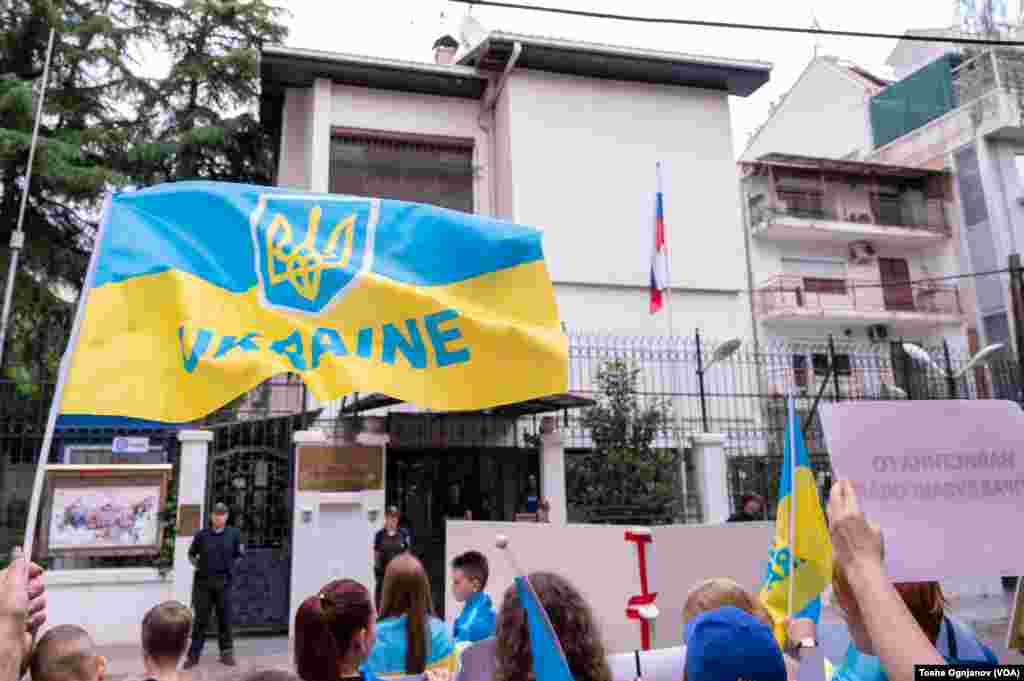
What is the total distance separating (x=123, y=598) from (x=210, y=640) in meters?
1.38

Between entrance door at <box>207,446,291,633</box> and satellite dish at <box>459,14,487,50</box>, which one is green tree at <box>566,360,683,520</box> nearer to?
entrance door at <box>207,446,291,633</box>

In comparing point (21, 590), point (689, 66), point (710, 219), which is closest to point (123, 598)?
point (21, 590)

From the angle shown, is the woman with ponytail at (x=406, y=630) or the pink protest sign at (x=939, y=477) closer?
the pink protest sign at (x=939, y=477)

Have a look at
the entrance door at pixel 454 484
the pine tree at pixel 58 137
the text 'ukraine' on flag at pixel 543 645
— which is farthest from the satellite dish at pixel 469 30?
the text 'ukraine' on flag at pixel 543 645

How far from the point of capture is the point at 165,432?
1166cm

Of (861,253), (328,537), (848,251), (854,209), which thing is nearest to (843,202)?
(854,209)

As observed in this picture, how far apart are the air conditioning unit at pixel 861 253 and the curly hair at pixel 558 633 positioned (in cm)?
2594

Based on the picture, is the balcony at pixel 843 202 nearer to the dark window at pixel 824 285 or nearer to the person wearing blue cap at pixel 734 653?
the dark window at pixel 824 285

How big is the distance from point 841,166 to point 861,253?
2.85 m

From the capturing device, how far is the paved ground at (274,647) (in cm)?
804

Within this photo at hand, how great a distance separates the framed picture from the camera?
1014 centimetres

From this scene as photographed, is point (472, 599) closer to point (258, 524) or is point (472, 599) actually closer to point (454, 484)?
point (258, 524)

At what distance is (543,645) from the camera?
224cm

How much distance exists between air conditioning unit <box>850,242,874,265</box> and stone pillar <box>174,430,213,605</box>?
847 inches
